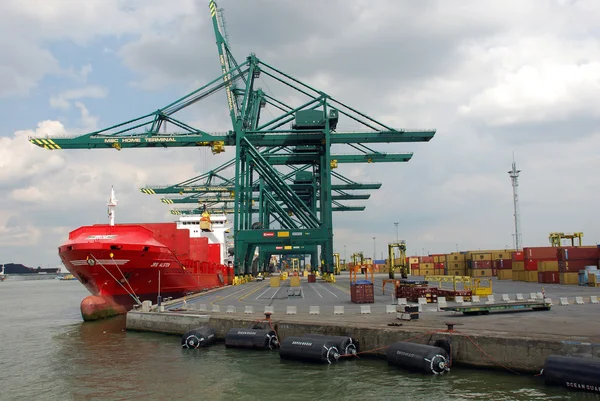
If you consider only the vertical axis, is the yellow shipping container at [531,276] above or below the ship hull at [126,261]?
below

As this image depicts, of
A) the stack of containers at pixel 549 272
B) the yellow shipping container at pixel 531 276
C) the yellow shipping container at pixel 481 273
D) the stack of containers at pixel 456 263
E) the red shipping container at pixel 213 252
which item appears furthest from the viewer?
the stack of containers at pixel 456 263

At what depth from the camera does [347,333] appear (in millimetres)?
16719

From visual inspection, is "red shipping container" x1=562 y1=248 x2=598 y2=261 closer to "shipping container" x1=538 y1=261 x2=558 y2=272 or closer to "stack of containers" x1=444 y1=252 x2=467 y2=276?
"shipping container" x1=538 y1=261 x2=558 y2=272

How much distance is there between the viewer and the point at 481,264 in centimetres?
6309

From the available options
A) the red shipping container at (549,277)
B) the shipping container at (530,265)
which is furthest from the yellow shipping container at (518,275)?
the red shipping container at (549,277)

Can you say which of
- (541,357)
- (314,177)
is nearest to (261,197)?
(314,177)

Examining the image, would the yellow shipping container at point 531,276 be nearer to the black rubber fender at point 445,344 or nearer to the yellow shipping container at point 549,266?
the yellow shipping container at point 549,266

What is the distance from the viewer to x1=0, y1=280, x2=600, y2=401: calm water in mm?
12094

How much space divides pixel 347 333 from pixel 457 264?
2139 inches

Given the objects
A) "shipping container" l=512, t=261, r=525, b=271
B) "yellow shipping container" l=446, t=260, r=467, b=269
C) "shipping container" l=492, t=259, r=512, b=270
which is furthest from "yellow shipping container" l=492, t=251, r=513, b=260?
"shipping container" l=512, t=261, r=525, b=271

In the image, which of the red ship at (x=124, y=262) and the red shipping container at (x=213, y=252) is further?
the red shipping container at (x=213, y=252)

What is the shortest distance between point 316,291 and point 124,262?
1639 centimetres

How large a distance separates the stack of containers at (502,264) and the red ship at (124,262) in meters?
38.4

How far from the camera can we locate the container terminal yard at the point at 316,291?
46.6 ft
